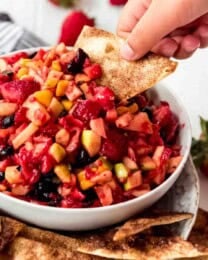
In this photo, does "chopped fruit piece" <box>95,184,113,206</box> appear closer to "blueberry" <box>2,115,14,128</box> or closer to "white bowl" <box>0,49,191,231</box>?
"white bowl" <box>0,49,191,231</box>

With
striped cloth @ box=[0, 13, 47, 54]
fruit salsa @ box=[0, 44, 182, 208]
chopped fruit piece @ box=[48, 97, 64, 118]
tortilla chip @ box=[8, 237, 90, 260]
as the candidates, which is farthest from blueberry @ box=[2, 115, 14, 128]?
striped cloth @ box=[0, 13, 47, 54]

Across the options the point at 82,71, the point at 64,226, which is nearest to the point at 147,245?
the point at 64,226

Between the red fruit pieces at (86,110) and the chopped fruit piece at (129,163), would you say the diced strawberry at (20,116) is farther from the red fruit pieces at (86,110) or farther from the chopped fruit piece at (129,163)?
the chopped fruit piece at (129,163)

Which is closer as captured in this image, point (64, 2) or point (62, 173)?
point (62, 173)

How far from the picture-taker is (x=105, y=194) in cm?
181

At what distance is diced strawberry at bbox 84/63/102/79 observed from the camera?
197 cm

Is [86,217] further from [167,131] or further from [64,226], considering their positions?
[167,131]

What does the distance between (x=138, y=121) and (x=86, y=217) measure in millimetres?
314

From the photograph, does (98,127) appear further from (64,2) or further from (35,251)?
(64,2)

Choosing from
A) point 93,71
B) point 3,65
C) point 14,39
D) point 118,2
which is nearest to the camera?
point 93,71

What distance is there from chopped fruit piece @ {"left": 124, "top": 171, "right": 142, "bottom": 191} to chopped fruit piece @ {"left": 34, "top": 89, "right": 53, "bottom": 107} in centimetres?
30

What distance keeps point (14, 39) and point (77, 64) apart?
1.16 m

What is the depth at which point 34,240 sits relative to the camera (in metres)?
1.80

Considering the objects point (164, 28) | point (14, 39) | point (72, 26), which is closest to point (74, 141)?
point (164, 28)
